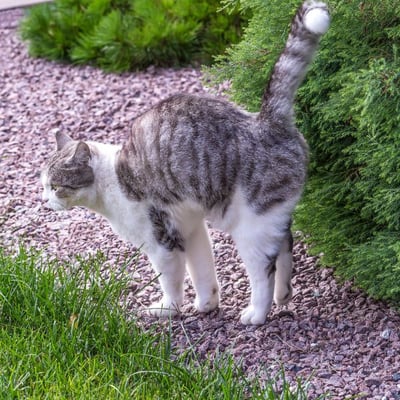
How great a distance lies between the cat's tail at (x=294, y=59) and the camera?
11.1 ft

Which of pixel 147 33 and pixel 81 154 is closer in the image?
pixel 81 154

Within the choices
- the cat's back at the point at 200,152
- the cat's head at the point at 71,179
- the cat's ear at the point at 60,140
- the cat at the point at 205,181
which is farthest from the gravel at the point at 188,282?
the cat's ear at the point at 60,140

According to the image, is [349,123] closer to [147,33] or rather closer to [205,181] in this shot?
[205,181]

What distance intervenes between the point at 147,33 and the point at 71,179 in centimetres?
305

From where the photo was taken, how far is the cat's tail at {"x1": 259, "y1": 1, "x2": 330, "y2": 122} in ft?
11.1

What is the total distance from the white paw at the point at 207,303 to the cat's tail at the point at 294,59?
0.89 meters

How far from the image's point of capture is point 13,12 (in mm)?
8211

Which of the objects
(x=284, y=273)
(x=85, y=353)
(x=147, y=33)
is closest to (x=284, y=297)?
(x=284, y=273)

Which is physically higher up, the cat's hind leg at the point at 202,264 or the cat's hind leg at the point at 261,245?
the cat's hind leg at the point at 261,245

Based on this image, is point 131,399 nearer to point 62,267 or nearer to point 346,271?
point 62,267

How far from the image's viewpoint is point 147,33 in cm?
678

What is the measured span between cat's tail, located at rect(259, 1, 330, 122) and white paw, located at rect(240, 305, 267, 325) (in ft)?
2.78

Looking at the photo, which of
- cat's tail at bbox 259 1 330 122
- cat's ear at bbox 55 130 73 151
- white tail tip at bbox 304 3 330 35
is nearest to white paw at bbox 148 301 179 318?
cat's ear at bbox 55 130 73 151

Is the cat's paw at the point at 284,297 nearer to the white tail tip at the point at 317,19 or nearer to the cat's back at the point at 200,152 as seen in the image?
the cat's back at the point at 200,152
